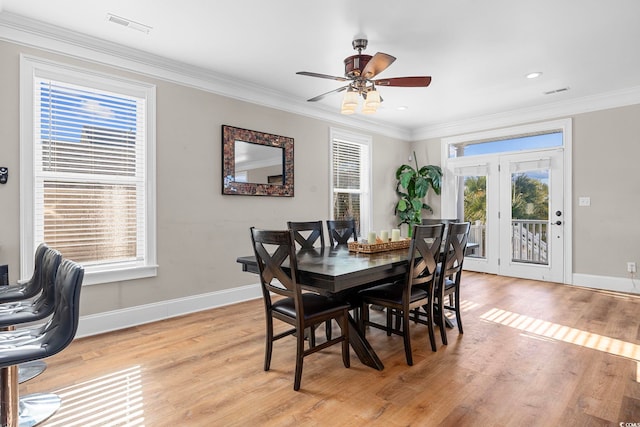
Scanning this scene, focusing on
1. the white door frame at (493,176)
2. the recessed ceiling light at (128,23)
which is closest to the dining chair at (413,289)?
the recessed ceiling light at (128,23)

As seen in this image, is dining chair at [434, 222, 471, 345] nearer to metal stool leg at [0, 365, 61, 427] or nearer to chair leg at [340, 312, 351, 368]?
chair leg at [340, 312, 351, 368]

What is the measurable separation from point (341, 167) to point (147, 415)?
170 inches

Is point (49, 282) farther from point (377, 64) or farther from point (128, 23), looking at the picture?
point (377, 64)

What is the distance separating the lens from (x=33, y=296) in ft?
6.66

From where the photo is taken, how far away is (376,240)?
3.05 meters

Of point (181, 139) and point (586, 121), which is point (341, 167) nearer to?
point (181, 139)

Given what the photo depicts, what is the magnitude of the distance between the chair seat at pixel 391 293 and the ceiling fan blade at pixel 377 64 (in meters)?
1.72

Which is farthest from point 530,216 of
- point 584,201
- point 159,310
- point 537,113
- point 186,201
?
point 159,310

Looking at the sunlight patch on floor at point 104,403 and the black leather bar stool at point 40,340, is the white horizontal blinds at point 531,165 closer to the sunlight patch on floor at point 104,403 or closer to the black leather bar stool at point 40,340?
the sunlight patch on floor at point 104,403

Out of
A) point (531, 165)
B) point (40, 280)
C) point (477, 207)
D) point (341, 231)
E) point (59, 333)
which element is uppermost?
point (531, 165)

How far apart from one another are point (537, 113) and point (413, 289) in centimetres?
413

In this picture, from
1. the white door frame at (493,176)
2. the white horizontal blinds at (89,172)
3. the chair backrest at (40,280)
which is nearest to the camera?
the chair backrest at (40,280)

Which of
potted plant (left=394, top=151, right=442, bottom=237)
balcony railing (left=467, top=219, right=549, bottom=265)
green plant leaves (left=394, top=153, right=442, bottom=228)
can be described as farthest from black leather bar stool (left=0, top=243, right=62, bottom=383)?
green plant leaves (left=394, top=153, right=442, bottom=228)

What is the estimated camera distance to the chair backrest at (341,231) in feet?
12.3
